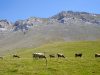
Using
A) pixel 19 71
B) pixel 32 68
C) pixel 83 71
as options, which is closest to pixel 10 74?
pixel 19 71

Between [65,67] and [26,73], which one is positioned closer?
[26,73]

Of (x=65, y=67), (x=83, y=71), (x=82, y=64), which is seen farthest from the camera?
(x=82, y=64)

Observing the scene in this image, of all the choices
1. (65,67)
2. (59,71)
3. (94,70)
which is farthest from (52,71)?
(94,70)

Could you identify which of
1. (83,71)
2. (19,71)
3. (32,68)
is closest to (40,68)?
(32,68)

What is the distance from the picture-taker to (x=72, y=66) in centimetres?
4188

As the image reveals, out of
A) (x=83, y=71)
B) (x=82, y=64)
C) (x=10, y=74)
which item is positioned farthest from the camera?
(x=82, y=64)

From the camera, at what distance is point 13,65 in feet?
140

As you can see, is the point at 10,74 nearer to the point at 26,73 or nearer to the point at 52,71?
the point at 26,73

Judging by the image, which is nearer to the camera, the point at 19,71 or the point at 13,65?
Answer: the point at 19,71

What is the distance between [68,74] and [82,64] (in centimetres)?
828

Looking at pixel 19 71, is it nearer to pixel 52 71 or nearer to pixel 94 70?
pixel 52 71

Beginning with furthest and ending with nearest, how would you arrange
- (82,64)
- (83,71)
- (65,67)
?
(82,64)
(65,67)
(83,71)

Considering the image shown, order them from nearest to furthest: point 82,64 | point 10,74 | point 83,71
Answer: point 10,74, point 83,71, point 82,64

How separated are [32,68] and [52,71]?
3.11 m
